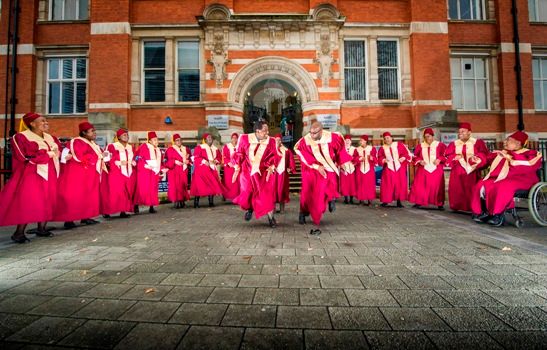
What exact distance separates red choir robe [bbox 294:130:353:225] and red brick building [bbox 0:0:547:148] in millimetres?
8255

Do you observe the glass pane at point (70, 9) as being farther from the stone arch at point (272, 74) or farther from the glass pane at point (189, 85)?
the stone arch at point (272, 74)

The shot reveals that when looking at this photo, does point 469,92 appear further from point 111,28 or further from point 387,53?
point 111,28

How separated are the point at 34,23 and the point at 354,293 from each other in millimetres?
19207

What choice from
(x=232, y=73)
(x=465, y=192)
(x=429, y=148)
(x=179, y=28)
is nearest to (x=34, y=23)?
(x=179, y=28)

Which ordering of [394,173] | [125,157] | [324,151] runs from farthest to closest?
1. [394,173]
2. [125,157]
3. [324,151]

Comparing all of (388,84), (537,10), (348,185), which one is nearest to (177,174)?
(348,185)

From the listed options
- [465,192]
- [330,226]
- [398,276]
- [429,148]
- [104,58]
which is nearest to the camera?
[398,276]

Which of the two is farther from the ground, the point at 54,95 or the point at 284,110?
the point at 54,95

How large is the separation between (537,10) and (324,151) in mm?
A: 18124

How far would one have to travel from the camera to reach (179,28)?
1338 cm

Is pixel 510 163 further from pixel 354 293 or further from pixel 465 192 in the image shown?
pixel 354 293

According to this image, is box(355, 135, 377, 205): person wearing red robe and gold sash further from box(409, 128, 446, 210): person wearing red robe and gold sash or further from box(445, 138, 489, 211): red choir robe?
box(445, 138, 489, 211): red choir robe

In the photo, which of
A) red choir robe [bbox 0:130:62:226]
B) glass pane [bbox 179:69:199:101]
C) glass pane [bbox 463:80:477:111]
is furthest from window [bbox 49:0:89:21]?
glass pane [bbox 463:80:477:111]

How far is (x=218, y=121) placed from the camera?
1298 cm
